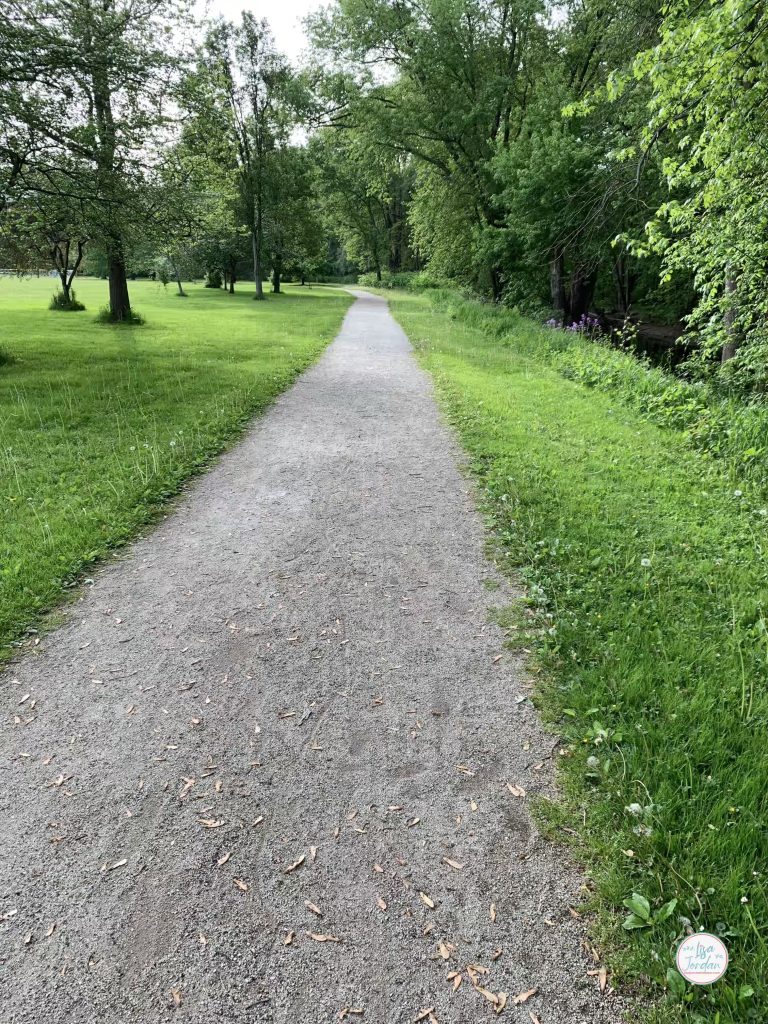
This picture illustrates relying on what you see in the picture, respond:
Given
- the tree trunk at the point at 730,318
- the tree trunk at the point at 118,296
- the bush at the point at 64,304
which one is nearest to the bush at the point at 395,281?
the bush at the point at 64,304

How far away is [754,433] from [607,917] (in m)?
5.86

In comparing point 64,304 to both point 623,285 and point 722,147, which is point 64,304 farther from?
point 722,147

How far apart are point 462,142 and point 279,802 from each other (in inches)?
954

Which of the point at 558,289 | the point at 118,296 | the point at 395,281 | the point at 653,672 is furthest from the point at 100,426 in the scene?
the point at 395,281

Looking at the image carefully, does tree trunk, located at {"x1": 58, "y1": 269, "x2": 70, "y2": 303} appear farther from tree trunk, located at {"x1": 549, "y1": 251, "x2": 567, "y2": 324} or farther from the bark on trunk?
tree trunk, located at {"x1": 549, "y1": 251, "x2": 567, "y2": 324}

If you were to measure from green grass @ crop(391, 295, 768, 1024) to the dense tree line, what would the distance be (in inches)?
124

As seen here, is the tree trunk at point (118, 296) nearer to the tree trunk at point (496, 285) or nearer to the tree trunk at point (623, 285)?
the tree trunk at point (496, 285)

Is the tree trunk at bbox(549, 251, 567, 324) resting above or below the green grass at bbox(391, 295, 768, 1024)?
above

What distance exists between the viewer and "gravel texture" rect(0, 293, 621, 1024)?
176cm

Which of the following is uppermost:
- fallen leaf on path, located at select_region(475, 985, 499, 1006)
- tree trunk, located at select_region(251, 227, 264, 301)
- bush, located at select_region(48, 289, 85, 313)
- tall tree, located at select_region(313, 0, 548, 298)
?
tall tree, located at select_region(313, 0, 548, 298)

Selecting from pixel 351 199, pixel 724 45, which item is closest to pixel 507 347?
pixel 724 45

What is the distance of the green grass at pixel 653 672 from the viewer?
189 cm

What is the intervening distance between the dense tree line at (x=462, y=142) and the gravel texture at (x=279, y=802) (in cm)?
478

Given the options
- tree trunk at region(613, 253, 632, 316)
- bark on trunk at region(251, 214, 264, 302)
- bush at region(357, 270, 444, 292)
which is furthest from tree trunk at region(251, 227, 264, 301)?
tree trunk at region(613, 253, 632, 316)
